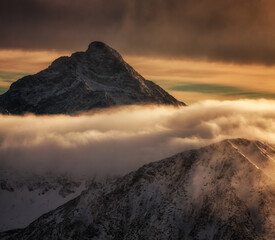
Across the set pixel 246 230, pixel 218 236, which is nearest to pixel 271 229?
pixel 246 230

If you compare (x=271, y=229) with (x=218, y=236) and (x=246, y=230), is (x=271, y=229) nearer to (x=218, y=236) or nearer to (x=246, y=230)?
(x=246, y=230)
